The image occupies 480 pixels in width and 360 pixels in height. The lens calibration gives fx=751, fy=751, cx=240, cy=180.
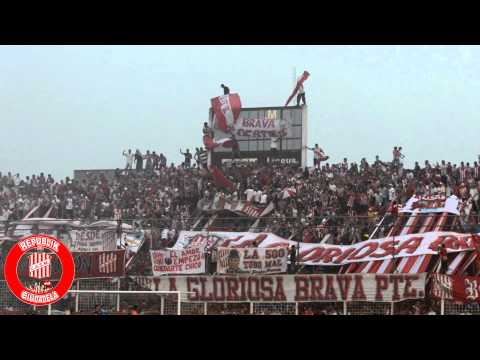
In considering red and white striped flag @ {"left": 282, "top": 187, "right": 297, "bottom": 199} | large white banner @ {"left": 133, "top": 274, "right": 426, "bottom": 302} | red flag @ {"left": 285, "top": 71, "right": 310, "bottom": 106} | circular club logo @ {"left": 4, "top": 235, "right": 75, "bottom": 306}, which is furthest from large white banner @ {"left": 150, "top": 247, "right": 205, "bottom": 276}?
red flag @ {"left": 285, "top": 71, "right": 310, "bottom": 106}

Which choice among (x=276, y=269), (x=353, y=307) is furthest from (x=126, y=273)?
(x=353, y=307)

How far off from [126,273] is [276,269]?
3.61 metres

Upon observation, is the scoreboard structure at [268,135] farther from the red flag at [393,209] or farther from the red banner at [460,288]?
the red banner at [460,288]

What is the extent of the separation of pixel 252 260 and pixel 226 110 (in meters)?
9.61

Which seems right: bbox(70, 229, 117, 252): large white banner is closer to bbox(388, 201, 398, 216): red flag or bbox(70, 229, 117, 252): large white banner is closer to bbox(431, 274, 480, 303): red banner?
bbox(388, 201, 398, 216): red flag

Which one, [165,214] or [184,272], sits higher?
[165,214]

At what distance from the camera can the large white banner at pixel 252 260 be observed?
17.2m

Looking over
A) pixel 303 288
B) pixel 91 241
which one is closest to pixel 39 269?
pixel 91 241

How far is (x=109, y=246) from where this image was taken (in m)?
18.0

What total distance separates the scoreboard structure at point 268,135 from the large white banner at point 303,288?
9708 millimetres

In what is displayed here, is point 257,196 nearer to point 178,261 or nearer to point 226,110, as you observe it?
point 178,261

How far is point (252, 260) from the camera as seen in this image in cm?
1725

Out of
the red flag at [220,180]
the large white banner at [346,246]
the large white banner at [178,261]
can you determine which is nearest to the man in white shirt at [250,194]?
the red flag at [220,180]
